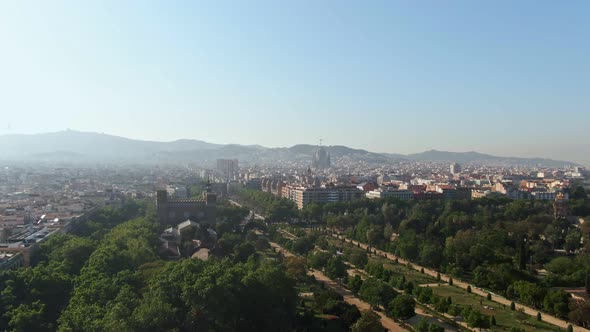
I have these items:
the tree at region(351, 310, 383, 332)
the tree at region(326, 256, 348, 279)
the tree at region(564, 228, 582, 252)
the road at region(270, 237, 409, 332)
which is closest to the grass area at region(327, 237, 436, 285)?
the tree at region(326, 256, 348, 279)

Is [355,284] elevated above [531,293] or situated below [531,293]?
below

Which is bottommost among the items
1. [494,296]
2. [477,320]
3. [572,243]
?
[494,296]

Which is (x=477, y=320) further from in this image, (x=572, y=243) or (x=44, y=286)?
(x=572, y=243)

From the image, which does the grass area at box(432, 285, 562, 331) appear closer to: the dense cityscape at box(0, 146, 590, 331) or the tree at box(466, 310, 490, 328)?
the dense cityscape at box(0, 146, 590, 331)

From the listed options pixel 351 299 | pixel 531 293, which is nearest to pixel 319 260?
pixel 351 299

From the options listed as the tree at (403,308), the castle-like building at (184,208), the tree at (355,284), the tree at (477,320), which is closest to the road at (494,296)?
the tree at (477,320)

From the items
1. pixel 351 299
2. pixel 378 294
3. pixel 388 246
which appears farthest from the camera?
pixel 388 246

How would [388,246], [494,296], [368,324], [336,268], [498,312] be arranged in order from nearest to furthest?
[368,324] < [498,312] < [494,296] < [336,268] < [388,246]

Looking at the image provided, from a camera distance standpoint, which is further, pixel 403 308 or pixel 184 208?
pixel 184 208
